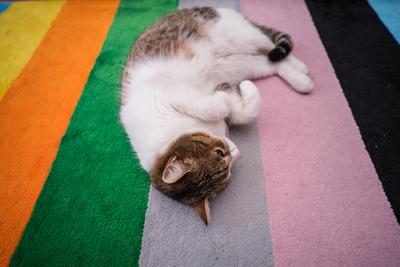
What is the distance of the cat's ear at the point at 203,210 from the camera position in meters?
1.05

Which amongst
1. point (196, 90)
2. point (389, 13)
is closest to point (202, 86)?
point (196, 90)

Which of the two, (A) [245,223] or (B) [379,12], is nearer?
(A) [245,223]

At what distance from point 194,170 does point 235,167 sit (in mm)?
335

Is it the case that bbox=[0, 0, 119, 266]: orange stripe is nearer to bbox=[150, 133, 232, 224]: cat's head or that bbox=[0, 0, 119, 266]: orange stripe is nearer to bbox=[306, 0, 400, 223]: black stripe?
bbox=[150, 133, 232, 224]: cat's head

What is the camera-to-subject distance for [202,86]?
149 cm

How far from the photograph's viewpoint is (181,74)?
1437 millimetres

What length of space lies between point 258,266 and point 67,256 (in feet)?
2.57

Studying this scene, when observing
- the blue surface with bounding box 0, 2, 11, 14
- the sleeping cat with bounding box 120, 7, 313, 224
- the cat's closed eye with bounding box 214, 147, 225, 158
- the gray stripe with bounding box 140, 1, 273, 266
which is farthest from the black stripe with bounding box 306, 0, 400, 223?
the blue surface with bounding box 0, 2, 11, 14

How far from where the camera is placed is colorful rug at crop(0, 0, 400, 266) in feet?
3.51

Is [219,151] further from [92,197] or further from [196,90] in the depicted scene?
[92,197]

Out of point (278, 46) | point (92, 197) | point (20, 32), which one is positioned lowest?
point (92, 197)

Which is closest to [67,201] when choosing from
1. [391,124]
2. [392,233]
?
[392,233]

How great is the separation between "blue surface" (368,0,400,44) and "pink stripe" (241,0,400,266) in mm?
569

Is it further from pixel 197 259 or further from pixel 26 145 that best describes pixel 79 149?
pixel 197 259
